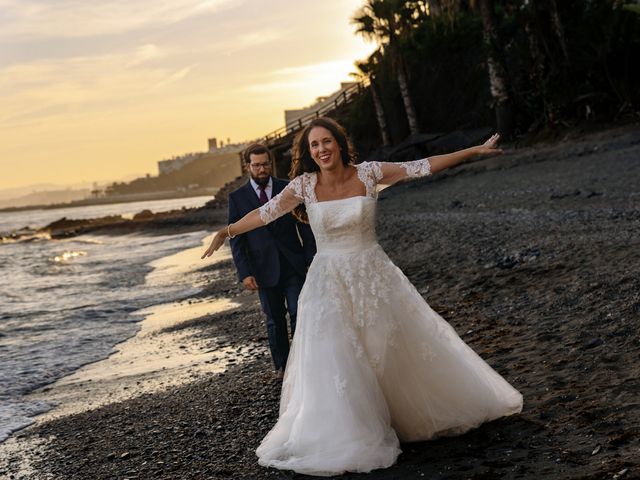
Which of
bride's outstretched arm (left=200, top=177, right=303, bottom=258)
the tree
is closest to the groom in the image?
bride's outstretched arm (left=200, top=177, right=303, bottom=258)

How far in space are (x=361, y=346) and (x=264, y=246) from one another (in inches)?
81.6

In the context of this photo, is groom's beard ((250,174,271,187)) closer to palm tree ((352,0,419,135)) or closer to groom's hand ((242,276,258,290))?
groom's hand ((242,276,258,290))

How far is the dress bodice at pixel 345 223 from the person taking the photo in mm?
4465

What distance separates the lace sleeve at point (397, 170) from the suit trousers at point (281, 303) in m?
1.86

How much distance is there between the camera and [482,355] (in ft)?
20.7

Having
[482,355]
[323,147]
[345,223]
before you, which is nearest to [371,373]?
[345,223]

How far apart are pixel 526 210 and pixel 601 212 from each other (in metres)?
2.68

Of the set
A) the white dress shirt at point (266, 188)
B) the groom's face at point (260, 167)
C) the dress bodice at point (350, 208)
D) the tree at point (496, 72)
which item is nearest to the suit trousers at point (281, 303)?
the white dress shirt at point (266, 188)

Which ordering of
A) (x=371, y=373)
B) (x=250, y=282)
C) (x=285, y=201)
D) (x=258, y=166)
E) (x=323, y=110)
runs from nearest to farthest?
(x=371, y=373) → (x=285, y=201) → (x=258, y=166) → (x=250, y=282) → (x=323, y=110)

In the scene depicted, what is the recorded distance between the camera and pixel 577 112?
2428cm

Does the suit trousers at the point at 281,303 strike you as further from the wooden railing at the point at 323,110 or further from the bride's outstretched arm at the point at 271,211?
the wooden railing at the point at 323,110

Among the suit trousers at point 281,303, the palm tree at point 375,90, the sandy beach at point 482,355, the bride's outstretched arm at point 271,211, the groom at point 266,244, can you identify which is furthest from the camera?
the palm tree at point 375,90

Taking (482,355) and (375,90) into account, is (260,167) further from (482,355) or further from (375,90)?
(375,90)

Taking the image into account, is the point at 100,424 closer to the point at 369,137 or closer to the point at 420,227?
the point at 420,227
